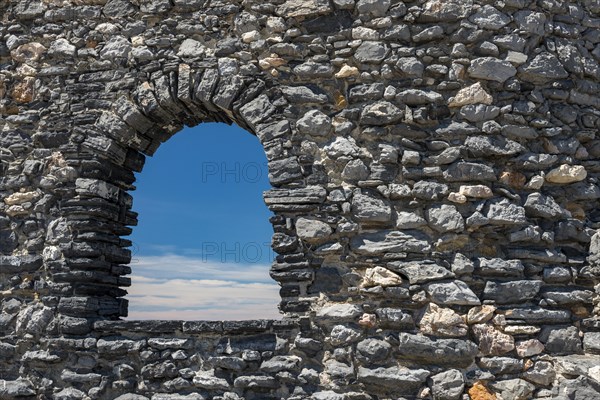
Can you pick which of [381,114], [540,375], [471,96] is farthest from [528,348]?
[381,114]

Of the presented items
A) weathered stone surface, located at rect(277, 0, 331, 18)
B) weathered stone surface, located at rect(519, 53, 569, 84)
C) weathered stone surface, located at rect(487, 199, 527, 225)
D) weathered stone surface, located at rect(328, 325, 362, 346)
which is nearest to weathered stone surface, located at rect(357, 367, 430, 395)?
weathered stone surface, located at rect(328, 325, 362, 346)

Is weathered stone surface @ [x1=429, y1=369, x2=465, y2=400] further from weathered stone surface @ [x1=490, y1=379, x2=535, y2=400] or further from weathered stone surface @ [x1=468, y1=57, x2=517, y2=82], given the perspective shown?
weathered stone surface @ [x1=468, y1=57, x2=517, y2=82]

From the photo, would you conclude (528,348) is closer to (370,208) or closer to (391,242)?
(391,242)

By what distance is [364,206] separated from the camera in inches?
186

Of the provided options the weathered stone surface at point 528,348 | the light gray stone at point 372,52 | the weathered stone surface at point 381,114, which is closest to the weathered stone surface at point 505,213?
the weathered stone surface at point 528,348

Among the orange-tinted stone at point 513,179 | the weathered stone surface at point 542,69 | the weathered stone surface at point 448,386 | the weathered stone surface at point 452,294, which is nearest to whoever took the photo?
the weathered stone surface at point 448,386

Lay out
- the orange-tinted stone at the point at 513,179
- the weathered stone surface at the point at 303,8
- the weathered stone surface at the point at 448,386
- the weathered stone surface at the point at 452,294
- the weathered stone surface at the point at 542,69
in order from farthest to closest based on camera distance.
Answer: the weathered stone surface at the point at 303,8, the weathered stone surface at the point at 542,69, the orange-tinted stone at the point at 513,179, the weathered stone surface at the point at 452,294, the weathered stone surface at the point at 448,386

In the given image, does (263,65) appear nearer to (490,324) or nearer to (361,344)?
(361,344)

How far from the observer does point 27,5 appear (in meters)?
5.88

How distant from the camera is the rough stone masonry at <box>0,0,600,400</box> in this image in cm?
455

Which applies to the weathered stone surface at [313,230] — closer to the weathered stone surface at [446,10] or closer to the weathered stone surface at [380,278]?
the weathered stone surface at [380,278]

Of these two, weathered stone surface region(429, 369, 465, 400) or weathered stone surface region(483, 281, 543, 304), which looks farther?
weathered stone surface region(483, 281, 543, 304)

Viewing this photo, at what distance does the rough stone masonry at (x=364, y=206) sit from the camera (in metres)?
4.55

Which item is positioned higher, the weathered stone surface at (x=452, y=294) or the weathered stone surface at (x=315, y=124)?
the weathered stone surface at (x=315, y=124)
